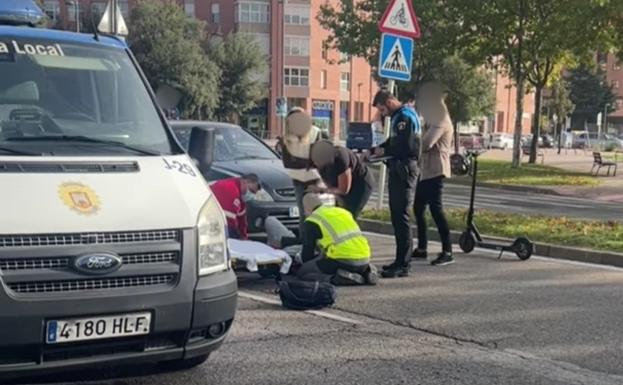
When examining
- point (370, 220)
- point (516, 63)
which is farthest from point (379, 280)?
point (516, 63)

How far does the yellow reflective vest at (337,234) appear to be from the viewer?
7059 millimetres

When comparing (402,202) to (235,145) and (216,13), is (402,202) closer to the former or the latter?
(235,145)

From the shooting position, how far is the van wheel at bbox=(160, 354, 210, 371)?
427 centimetres

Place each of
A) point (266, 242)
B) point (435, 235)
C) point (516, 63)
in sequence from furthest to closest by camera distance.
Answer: point (516, 63) → point (435, 235) → point (266, 242)

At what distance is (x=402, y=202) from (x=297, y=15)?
2549 inches

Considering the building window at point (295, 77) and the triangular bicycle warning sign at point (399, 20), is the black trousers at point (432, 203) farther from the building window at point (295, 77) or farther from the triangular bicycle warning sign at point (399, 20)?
the building window at point (295, 77)

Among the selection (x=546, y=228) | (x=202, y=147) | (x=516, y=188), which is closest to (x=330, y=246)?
(x=202, y=147)

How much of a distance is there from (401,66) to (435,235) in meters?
2.53

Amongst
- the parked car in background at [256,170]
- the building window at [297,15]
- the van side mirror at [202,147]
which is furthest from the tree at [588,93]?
the van side mirror at [202,147]

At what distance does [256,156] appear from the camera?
10078 millimetres

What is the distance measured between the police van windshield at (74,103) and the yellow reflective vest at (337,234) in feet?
8.46

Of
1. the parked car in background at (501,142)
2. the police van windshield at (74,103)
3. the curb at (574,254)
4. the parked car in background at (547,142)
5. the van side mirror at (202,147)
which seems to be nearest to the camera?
the police van windshield at (74,103)

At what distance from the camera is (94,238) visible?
3723mm

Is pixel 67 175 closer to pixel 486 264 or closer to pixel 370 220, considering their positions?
pixel 486 264
